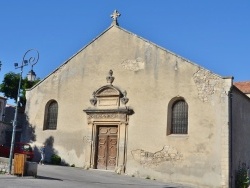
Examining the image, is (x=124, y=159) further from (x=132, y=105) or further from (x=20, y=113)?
(x=20, y=113)

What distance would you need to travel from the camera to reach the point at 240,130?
59.1ft

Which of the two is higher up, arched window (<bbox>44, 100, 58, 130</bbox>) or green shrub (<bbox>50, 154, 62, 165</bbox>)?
arched window (<bbox>44, 100, 58, 130</bbox>)

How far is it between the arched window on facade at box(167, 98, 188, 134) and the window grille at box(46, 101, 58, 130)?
24.6 feet

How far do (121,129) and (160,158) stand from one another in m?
2.77

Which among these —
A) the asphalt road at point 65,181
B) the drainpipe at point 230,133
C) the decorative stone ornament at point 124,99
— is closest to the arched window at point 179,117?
the drainpipe at point 230,133

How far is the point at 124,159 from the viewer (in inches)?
714

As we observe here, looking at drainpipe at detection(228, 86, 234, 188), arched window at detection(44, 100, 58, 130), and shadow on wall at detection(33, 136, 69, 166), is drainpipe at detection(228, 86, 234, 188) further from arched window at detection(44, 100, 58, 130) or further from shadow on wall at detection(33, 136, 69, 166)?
arched window at detection(44, 100, 58, 130)

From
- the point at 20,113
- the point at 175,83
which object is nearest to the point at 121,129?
the point at 175,83

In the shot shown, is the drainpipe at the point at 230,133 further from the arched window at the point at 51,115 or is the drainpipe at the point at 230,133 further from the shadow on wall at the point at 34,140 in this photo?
the arched window at the point at 51,115

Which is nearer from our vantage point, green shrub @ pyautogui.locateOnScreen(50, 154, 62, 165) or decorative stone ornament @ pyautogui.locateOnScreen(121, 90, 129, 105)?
decorative stone ornament @ pyautogui.locateOnScreen(121, 90, 129, 105)

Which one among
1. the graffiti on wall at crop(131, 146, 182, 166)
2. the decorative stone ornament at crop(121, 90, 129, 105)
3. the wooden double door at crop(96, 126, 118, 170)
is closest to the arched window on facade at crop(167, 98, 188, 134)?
the graffiti on wall at crop(131, 146, 182, 166)

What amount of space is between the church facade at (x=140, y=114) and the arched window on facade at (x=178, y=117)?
52mm

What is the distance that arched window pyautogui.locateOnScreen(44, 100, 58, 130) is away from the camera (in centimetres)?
2112

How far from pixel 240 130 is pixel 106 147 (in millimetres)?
7396
